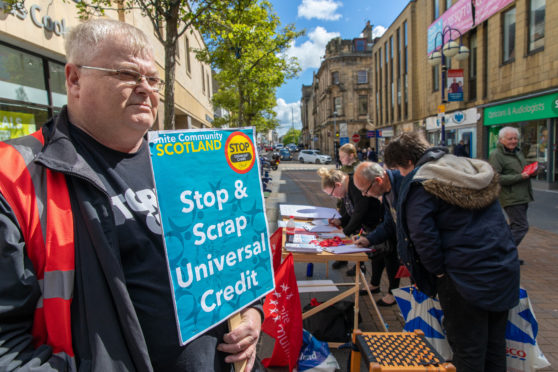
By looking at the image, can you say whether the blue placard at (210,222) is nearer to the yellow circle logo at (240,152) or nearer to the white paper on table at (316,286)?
the yellow circle logo at (240,152)

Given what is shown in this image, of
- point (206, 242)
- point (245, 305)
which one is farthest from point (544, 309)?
point (206, 242)

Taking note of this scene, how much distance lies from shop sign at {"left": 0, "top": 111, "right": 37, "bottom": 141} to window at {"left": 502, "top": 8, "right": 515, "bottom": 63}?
17753mm

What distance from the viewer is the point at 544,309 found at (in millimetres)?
3605

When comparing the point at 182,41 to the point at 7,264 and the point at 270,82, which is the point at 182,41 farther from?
the point at 7,264

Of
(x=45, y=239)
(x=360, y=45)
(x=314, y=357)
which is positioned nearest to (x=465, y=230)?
(x=314, y=357)

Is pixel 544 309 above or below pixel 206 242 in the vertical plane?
below

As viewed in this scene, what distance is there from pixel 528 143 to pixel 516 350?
1441cm

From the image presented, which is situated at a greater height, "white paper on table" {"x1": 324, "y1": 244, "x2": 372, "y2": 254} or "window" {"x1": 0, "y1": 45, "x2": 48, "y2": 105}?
"window" {"x1": 0, "y1": 45, "x2": 48, "y2": 105}

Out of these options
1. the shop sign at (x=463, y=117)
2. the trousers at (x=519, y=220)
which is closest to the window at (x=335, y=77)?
the shop sign at (x=463, y=117)

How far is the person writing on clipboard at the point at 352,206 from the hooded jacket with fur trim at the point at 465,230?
5.32ft

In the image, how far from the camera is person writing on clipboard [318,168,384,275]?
388 centimetres

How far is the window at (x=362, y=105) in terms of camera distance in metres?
52.4

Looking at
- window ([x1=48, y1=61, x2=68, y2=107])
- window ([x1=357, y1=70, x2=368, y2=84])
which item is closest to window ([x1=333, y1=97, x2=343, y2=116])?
window ([x1=357, y1=70, x2=368, y2=84])

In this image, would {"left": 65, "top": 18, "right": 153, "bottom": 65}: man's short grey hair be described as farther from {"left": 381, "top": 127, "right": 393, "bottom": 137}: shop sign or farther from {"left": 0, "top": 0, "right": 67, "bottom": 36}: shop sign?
{"left": 381, "top": 127, "right": 393, "bottom": 137}: shop sign
